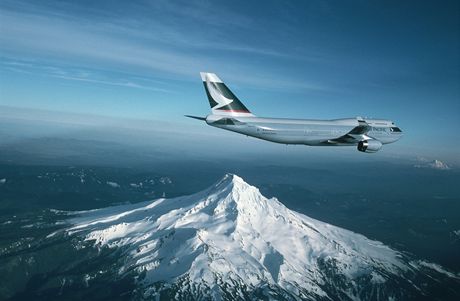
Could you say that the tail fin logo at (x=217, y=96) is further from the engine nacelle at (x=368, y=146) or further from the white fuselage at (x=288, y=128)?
the engine nacelle at (x=368, y=146)

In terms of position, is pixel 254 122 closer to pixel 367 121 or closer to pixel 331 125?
pixel 331 125

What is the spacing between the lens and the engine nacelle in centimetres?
5553

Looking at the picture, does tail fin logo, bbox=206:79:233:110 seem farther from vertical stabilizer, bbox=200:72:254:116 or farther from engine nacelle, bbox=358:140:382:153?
engine nacelle, bbox=358:140:382:153

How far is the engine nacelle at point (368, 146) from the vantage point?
2186 inches

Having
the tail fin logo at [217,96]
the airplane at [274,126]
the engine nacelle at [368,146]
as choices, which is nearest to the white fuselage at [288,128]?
the airplane at [274,126]

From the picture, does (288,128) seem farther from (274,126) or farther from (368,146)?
(368,146)

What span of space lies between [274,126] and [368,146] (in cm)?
1687

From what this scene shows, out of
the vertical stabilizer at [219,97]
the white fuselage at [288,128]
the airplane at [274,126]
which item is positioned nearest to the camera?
the white fuselage at [288,128]

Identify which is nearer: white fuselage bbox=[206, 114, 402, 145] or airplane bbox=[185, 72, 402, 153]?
white fuselage bbox=[206, 114, 402, 145]

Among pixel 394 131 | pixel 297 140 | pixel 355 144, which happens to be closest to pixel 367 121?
pixel 394 131

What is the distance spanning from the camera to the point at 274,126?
53.4 m

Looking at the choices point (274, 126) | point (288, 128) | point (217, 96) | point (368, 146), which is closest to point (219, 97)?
point (217, 96)

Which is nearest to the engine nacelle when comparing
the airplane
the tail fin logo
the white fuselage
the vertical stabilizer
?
the airplane

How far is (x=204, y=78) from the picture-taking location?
177 feet
